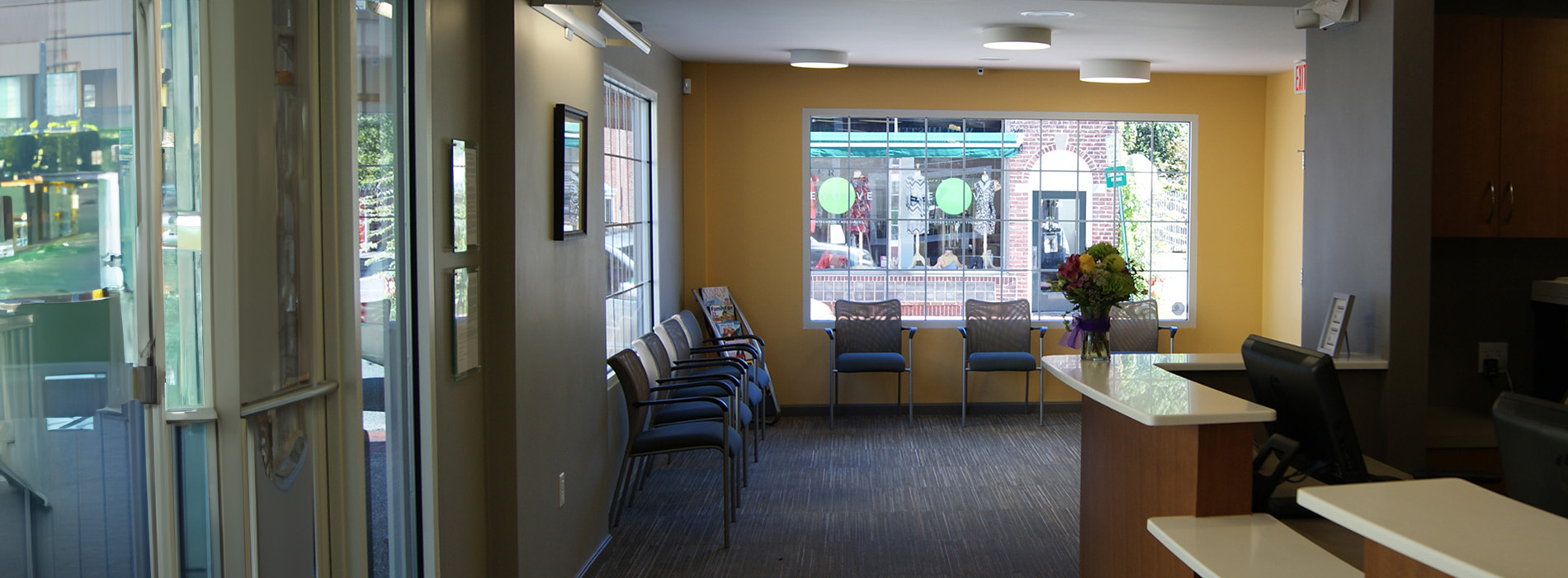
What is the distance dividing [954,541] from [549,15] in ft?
9.41

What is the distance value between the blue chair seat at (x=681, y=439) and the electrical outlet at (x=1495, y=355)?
10.2ft

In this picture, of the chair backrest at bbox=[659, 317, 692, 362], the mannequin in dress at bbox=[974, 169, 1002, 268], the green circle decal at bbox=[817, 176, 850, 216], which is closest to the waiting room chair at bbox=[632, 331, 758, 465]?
the chair backrest at bbox=[659, 317, 692, 362]

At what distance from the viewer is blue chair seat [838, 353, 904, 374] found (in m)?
7.26

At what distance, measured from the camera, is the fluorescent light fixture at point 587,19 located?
366 cm

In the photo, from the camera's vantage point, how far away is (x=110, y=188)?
1827mm

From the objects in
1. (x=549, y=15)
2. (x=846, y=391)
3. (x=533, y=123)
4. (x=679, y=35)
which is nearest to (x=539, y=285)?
(x=533, y=123)

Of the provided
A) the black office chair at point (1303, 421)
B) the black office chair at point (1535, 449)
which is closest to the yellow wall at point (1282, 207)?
the black office chair at point (1303, 421)

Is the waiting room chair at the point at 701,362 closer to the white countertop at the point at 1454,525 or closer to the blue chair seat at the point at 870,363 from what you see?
the blue chair seat at the point at 870,363

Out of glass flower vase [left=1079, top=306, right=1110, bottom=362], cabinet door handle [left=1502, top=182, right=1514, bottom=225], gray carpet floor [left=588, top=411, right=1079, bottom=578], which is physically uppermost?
cabinet door handle [left=1502, top=182, right=1514, bottom=225]

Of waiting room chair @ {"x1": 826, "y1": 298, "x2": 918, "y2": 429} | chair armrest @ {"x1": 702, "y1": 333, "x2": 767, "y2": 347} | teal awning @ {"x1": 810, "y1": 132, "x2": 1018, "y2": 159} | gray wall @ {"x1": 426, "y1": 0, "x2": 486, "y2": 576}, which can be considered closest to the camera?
gray wall @ {"x1": 426, "y1": 0, "x2": 486, "y2": 576}

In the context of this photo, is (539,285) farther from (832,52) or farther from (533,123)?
(832,52)

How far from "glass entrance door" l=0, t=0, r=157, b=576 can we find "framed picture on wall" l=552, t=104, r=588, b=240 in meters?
2.14

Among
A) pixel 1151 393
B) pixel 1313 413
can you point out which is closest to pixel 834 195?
pixel 1151 393

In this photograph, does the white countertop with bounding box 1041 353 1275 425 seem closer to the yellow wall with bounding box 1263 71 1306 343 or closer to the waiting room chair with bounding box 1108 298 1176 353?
the waiting room chair with bounding box 1108 298 1176 353
